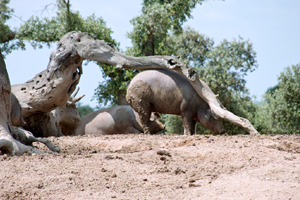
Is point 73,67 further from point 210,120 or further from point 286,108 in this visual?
point 286,108

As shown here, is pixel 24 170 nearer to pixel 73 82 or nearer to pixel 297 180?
pixel 297 180

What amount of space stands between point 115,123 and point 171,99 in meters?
3.00

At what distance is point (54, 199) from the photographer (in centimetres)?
332

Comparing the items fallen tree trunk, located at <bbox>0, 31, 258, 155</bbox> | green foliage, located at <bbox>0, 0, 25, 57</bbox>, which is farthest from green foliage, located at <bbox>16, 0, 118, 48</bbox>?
fallen tree trunk, located at <bbox>0, 31, 258, 155</bbox>

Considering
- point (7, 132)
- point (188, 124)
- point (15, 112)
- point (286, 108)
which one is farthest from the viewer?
point (286, 108)

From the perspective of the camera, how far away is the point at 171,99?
695 centimetres

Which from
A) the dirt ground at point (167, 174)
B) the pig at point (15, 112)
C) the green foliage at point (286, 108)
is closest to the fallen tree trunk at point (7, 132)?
the dirt ground at point (167, 174)

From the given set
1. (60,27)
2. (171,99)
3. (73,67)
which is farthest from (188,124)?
(60,27)

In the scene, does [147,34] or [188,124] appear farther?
[147,34]

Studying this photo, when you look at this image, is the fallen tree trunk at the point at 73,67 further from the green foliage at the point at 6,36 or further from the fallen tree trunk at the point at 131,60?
the green foliage at the point at 6,36

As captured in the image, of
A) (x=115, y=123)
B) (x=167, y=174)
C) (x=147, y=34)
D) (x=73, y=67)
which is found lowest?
(x=167, y=174)

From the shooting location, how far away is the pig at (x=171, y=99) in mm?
6867

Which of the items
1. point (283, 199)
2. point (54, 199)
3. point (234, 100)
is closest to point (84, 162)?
point (54, 199)

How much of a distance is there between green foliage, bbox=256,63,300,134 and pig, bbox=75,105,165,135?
7.34 metres
